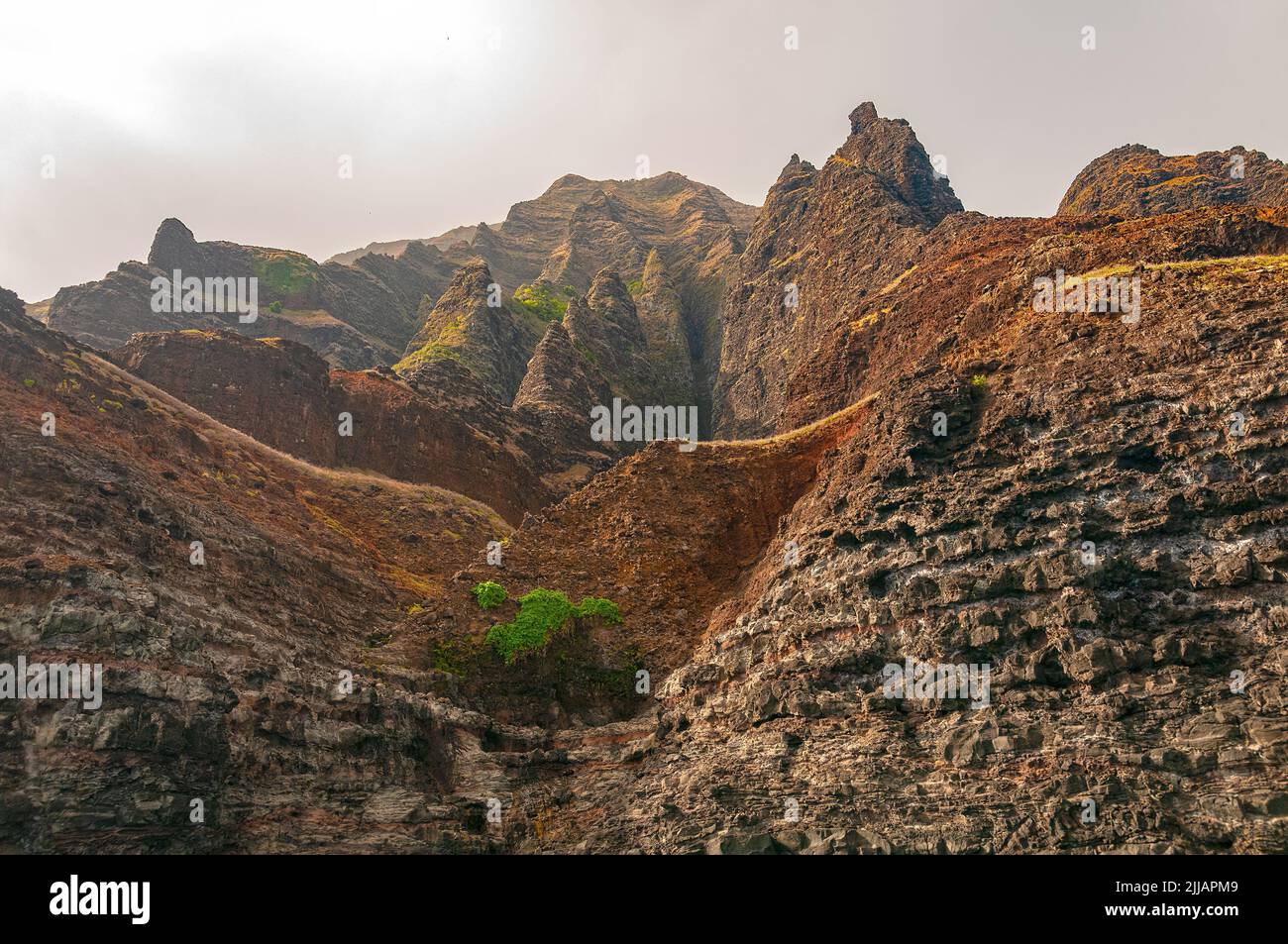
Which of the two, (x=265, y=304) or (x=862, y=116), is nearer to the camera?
(x=862, y=116)

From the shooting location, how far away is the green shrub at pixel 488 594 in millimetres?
33316

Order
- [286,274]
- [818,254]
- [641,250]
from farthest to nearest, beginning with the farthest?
[641,250], [286,274], [818,254]

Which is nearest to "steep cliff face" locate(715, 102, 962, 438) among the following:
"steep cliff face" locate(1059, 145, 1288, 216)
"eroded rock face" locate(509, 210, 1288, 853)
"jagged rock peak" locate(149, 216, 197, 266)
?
"steep cliff face" locate(1059, 145, 1288, 216)

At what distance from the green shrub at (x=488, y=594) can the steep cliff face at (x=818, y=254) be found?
37.5 metres

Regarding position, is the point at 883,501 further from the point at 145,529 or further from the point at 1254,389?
the point at 145,529

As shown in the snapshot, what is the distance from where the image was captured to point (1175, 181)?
73250 mm

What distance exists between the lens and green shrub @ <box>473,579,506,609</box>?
109ft

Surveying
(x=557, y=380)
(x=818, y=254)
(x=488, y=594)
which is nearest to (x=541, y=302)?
(x=557, y=380)

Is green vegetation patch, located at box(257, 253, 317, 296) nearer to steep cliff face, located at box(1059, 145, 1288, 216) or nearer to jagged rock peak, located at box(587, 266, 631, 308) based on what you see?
jagged rock peak, located at box(587, 266, 631, 308)

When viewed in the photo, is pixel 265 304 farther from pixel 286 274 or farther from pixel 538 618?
pixel 538 618

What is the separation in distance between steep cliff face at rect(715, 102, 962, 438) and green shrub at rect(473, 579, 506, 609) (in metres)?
37.5

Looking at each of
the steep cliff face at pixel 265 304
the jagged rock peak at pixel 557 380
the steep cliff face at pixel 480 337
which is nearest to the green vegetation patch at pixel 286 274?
the steep cliff face at pixel 265 304

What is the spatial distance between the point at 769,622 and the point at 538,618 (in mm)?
9657

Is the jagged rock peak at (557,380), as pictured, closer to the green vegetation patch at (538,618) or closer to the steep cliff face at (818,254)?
the steep cliff face at (818,254)
